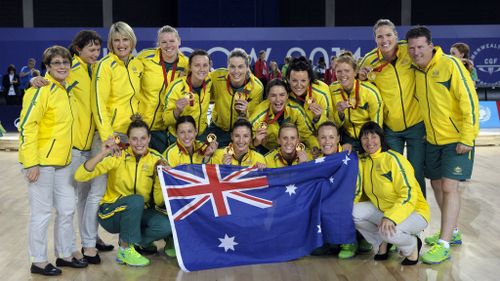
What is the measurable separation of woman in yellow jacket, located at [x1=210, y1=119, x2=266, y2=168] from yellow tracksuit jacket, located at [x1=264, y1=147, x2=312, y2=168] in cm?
8

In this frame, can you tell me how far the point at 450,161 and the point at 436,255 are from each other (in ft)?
2.43

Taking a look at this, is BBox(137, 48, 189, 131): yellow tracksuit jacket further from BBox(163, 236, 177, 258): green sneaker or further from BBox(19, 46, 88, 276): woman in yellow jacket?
BBox(163, 236, 177, 258): green sneaker

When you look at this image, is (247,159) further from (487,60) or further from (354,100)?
(487,60)

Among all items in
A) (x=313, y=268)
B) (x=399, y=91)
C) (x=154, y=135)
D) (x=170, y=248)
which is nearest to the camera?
(x=313, y=268)

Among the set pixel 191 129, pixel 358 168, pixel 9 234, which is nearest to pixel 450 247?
pixel 358 168

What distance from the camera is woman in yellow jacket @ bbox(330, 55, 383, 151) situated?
17.6 ft

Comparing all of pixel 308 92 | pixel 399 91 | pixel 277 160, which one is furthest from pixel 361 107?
pixel 277 160

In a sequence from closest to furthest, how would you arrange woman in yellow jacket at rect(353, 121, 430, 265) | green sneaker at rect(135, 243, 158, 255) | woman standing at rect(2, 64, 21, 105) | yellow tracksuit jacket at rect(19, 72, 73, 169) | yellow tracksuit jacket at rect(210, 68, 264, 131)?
yellow tracksuit jacket at rect(19, 72, 73, 169) < woman in yellow jacket at rect(353, 121, 430, 265) < green sneaker at rect(135, 243, 158, 255) < yellow tracksuit jacket at rect(210, 68, 264, 131) < woman standing at rect(2, 64, 21, 105)

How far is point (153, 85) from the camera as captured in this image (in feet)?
18.2

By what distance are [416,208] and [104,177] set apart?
2390 millimetres

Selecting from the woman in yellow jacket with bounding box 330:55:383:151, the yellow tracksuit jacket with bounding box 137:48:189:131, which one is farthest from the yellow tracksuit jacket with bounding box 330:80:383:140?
the yellow tracksuit jacket with bounding box 137:48:189:131

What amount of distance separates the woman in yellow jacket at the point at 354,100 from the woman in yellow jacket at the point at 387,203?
0.99ft

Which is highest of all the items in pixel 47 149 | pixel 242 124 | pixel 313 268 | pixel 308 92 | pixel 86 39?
pixel 86 39

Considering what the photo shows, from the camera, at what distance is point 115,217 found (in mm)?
5031
